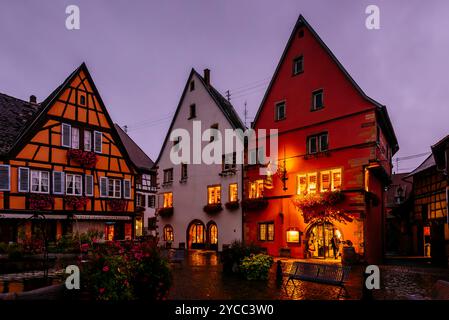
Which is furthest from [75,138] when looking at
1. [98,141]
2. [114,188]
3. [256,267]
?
[256,267]

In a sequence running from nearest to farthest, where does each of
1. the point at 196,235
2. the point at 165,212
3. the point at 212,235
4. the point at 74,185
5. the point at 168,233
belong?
1. the point at 74,185
2. the point at 212,235
3. the point at 196,235
4. the point at 165,212
5. the point at 168,233

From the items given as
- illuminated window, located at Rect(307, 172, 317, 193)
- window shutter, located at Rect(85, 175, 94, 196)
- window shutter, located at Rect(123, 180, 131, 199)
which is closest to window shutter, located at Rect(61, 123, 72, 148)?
window shutter, located at Rect(85, 175, 94, 196)

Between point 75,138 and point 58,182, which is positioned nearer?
point 58,182

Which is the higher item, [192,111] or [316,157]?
[192,111]

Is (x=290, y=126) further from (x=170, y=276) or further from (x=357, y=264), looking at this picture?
(x=170, y=276)

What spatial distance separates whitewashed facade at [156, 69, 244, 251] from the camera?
2986cm

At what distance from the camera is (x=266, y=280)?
14.4 m

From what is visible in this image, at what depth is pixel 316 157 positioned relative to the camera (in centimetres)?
2402

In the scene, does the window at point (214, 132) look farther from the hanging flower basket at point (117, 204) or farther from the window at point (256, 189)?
the hanging flower basket at point (117, 204)

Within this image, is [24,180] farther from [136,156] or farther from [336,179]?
[136,156]

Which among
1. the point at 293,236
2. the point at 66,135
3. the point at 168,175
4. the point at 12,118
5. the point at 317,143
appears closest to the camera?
the point at 293,236

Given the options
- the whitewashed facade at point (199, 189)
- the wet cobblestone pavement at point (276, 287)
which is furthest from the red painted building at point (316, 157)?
the wet cobblestone pavement at point (276, 287)

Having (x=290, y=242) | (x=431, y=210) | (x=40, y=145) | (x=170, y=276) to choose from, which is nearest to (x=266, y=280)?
(x=170, y=276)

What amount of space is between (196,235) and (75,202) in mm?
9901
